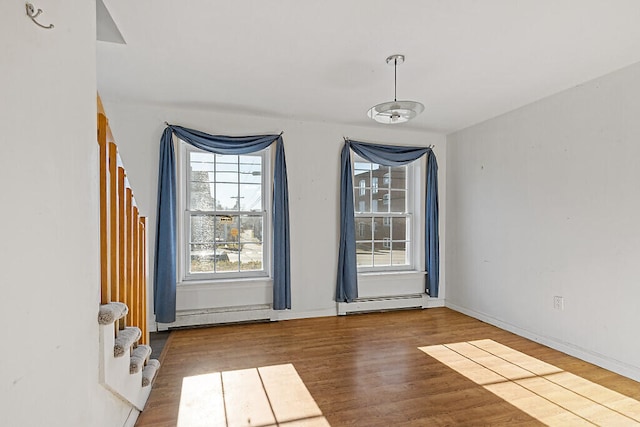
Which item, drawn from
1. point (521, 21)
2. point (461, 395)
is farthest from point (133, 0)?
point (461, 395)

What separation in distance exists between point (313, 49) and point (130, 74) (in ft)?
5.77

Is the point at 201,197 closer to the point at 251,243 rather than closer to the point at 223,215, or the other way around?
the point at 223,215

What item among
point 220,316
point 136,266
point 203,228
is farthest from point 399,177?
point 136,266

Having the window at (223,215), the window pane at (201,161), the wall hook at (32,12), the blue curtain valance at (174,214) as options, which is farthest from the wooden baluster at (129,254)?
the window pane at (201,161)

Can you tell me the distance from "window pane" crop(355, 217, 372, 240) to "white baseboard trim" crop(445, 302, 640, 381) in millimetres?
1794

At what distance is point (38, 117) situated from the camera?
1103mm

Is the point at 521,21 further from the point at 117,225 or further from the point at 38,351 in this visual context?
the point at 38,351

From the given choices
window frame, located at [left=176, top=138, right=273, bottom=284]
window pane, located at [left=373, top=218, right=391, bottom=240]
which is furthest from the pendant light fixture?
window pane, located at [left=373, top=218, right=391, bottom=240]

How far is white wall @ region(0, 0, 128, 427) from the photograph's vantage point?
949 mm

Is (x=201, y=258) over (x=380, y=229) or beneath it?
beneath

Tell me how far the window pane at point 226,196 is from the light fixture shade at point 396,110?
2.19 meters

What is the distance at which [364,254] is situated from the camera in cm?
500

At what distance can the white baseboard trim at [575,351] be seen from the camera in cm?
289

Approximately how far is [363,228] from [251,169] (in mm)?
1776
